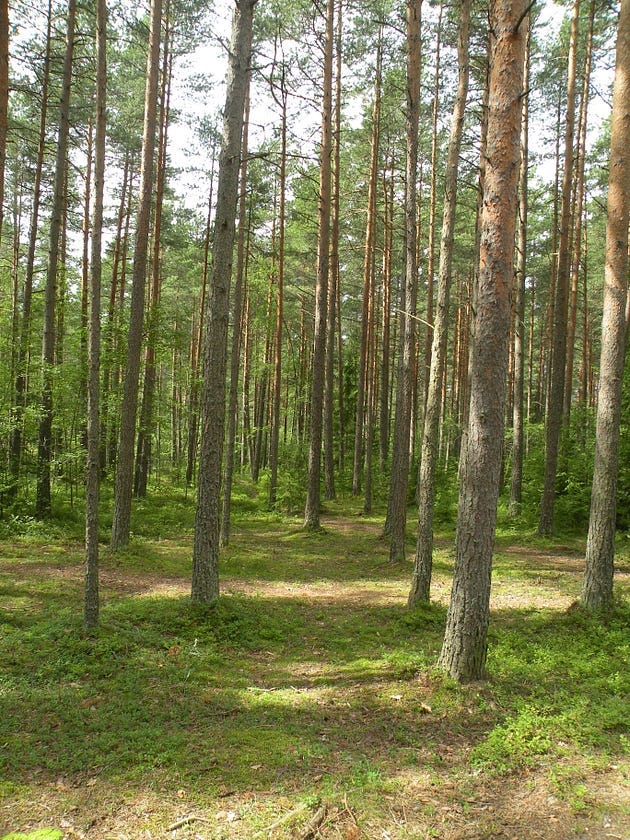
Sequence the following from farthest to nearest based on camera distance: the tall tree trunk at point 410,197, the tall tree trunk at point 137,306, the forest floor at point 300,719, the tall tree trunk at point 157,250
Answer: the tall tree trunk at point 157,250 < the tall tree trunk at point 137,306 < the tall tree trunk at point 410,197 < the forest floor at point 300,719

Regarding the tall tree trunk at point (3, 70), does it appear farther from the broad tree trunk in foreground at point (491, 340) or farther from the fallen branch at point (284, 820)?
the fallen branch at point (284, 820)

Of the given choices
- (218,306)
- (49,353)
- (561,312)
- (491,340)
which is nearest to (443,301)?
(491,340)

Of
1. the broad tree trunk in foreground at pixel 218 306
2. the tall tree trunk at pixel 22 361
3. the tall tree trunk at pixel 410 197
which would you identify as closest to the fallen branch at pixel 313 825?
the broad tree trunk in foreground at pixel 218 306

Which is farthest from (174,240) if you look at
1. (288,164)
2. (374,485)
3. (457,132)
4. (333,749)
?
(333,749)

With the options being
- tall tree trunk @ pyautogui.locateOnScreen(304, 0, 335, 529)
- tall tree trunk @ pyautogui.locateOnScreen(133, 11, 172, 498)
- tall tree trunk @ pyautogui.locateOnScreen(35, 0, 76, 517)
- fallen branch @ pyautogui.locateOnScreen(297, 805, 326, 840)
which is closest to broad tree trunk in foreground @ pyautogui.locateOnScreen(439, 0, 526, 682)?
fallen branch @ pyautogui.locateOnScreen(297, 805, 326, 840)

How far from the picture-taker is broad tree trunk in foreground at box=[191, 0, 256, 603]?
6973 mm

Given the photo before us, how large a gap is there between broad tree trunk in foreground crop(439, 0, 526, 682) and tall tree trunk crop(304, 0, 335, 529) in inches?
345

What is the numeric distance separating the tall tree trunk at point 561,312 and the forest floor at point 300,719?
509 cm

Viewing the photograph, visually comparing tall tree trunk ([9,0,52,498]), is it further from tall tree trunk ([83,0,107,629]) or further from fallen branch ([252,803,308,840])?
fallen branch ([252,803,308,840])

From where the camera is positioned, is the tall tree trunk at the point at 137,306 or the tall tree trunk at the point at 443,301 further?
the tall tree trunk at the point at 137,306

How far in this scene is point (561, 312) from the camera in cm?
1320

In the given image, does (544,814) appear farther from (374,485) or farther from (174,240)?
(174,240)

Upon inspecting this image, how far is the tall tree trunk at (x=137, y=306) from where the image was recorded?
10.4 meters

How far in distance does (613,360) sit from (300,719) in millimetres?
6015
